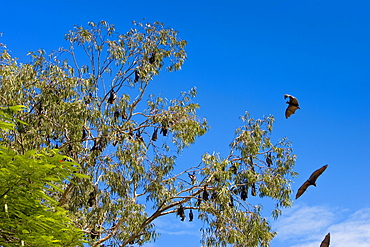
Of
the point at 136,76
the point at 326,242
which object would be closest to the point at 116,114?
the point at 136,76

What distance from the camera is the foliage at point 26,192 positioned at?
5.67m

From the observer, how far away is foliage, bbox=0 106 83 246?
18.6 ft

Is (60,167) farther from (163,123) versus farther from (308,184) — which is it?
(163,123)

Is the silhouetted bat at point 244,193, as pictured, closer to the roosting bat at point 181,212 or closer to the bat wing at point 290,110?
the roosting bat at point 181,212

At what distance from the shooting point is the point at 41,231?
6.13 m

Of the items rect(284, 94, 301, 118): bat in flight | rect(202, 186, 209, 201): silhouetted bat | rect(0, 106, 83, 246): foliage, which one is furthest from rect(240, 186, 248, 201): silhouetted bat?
rect(284, 94, 301, 118): bat in flight

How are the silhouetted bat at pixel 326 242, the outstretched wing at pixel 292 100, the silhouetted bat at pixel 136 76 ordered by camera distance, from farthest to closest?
the silhouetted bat at pixel 136 76
the outstretched wing at pixel 292 100
the silhouetted bat at pixel 326 242

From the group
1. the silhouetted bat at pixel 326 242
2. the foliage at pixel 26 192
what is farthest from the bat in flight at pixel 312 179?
the foliage at pixel 26 192

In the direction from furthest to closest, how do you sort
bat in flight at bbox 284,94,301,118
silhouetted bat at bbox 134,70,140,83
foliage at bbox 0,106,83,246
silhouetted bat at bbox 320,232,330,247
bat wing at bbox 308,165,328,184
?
silhouetted bat at bbox 134,70,140,83, foliage at bbox 0,106,83,246, bat in flight at bbox 284,94,301,118, bat wing at bbox 308,165,328,184, silhouetted bat at bbox 320,232,330,247

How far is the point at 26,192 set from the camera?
237 inches

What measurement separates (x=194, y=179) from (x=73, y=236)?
626 cm

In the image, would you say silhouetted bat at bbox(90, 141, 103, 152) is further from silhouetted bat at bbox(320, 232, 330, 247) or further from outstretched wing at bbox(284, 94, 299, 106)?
silhouetted bat at bbox(320, 232, 330, 247)

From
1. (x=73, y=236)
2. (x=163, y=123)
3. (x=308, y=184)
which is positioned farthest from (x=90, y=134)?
(x=308, y=184)

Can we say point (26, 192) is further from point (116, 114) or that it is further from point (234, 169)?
point (234, 169)
